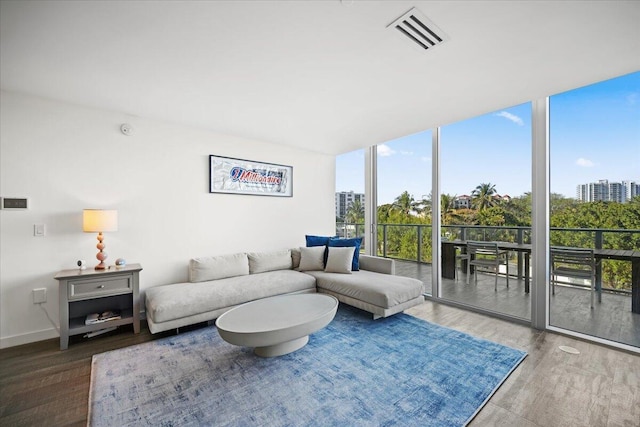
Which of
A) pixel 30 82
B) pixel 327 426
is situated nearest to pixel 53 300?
pixel 30 82

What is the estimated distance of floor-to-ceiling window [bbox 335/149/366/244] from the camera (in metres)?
5.07

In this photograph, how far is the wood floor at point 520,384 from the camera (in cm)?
163

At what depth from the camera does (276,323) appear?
85.8 inches

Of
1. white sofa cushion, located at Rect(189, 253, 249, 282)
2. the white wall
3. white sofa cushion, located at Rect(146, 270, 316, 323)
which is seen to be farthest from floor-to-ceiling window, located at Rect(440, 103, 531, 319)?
white sofa cushion, located at Rect(189, 253, 249, 282)

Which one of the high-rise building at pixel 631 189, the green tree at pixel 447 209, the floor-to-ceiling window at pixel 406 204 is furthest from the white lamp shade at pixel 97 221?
the high-rise building at pixel 631 189

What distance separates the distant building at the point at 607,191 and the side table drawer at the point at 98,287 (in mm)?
4744

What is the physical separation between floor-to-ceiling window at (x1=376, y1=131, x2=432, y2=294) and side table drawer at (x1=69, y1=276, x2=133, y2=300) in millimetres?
3675

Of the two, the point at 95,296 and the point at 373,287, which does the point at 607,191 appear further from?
the point at 95,296

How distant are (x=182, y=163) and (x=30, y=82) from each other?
146cm

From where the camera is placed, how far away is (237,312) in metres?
2.43

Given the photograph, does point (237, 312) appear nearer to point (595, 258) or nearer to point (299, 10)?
point (299, 10)

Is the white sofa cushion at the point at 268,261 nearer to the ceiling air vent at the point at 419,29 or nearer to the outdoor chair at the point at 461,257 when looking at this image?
the outdoor chair at the point at 461,257

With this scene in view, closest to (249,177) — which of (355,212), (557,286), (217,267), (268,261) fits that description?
(268,261)

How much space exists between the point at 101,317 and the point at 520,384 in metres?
3.75
